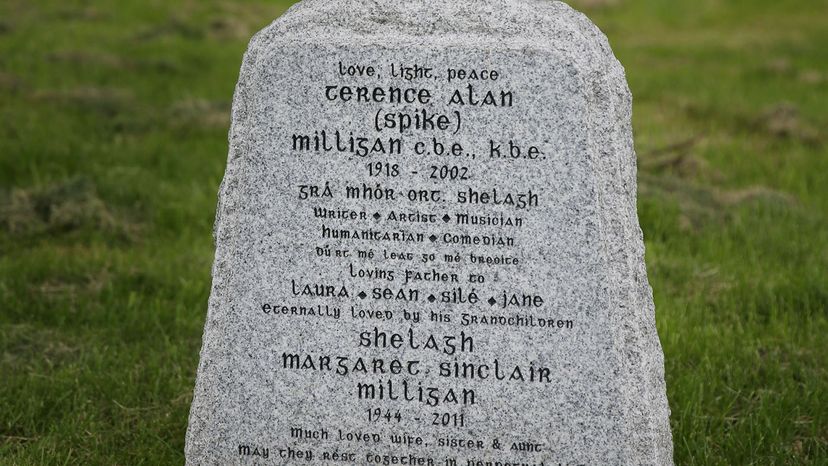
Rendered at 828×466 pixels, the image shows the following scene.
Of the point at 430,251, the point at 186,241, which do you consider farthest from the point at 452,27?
the point at 186,241

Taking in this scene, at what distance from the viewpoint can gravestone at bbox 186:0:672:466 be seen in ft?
11.1

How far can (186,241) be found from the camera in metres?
6.28

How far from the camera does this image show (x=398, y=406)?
3.57 m

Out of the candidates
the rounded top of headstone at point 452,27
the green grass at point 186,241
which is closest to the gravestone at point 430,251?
the rounded top of headstone at point 452,27

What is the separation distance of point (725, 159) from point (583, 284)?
5.26 metres

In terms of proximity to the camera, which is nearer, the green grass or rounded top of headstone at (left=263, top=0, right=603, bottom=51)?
rounded top of headstone at (left=263, top=0, right=603, bottom=51)

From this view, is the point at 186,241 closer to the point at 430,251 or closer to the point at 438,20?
the point at 430,251

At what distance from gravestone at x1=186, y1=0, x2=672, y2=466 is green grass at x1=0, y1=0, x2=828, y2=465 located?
72 cm

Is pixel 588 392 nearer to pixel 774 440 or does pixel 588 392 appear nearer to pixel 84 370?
pixel 774 440

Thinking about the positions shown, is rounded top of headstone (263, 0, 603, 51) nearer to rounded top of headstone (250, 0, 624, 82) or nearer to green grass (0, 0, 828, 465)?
rounded top of headstone (250, 0, 624, 82)

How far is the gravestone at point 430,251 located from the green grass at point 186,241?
717mm

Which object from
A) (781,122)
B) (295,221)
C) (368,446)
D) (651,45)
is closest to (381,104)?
(295,221)

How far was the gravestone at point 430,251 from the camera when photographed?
339 cm

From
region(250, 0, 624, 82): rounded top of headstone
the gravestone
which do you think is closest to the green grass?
the gravestone
